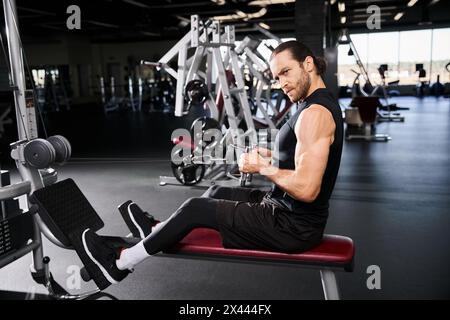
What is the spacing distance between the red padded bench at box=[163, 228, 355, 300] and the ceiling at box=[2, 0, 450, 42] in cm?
526

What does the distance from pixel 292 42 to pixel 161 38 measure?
13955mm

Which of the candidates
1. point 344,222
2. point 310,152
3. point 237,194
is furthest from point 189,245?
point 344,222

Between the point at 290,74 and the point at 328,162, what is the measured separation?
0.29 meters

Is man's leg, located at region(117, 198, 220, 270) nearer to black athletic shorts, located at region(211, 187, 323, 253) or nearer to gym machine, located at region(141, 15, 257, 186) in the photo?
black athletic shorts, located at region(211, 187, 323, 253)

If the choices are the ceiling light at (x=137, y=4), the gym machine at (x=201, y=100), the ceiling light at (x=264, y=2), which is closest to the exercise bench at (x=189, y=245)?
the gym machine at (x=201, y=100)

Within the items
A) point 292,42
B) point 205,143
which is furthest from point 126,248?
point 205,143

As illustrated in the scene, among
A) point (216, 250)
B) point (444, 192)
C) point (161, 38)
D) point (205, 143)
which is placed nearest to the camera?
point (216, 250)

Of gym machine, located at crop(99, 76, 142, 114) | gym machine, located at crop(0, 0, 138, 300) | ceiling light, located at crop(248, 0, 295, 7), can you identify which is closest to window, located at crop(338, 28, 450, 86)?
ceiling light, located at crop(248, 0, 295, 7)

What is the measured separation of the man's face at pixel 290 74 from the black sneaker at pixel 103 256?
82cm

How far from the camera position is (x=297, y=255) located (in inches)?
53.0

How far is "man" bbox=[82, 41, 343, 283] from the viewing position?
1.25 m

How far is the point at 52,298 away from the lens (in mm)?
1739
